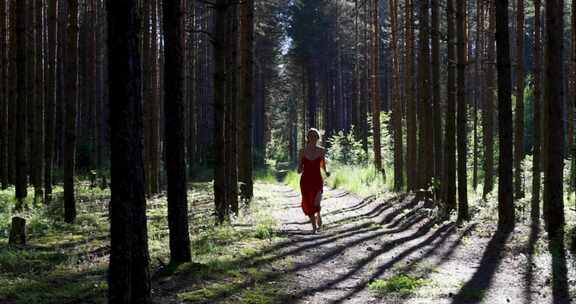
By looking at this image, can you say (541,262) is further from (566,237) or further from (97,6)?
(97,6)

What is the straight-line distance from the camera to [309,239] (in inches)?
395

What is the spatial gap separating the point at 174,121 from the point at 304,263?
106 inches

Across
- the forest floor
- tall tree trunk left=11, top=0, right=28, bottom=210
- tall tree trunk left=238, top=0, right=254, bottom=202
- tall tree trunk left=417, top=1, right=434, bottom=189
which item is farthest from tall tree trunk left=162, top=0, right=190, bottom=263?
tall tree trunk left=417, top=1, right=434, bottom=189

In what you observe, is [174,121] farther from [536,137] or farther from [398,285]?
[536,137]

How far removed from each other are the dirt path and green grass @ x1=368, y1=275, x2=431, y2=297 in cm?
9

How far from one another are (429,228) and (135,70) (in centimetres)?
881

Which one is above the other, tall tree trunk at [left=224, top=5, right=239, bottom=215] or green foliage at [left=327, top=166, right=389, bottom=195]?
tall tree trunk at [left=224, top=5, right=239, bottom=215]

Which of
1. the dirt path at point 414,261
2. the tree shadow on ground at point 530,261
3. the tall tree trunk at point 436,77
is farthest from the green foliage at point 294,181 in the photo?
the tree shadow on ground at point 530,261

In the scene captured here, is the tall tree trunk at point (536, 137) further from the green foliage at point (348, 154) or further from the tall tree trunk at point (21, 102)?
the green foliage at point (348, 154)

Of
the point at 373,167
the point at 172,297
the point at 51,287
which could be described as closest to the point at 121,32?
the point at 172,297

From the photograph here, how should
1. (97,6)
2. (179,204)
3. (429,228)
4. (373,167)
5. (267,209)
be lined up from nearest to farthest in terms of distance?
(179,204)
(429,228)
(267,209)
(373,167)
(97,6)

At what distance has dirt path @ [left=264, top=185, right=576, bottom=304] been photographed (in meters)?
6.36

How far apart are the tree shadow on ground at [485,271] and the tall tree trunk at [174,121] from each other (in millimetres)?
3360

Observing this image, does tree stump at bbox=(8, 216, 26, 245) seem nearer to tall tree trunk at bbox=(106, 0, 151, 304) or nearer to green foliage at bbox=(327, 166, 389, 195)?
tall tree trunk at bbox=(106, 0, 151, 304)
